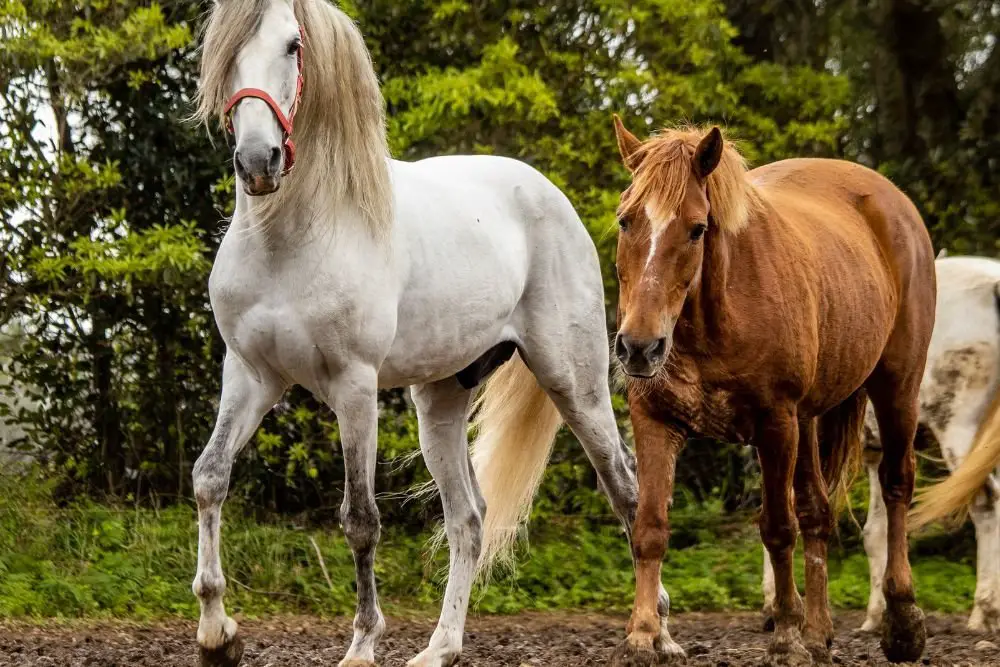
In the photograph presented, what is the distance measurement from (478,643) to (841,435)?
2084 mm

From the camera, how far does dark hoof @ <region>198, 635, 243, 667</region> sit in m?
4.45

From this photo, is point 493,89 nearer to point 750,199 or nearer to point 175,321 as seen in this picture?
point 175,321

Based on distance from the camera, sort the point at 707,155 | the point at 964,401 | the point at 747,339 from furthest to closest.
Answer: the point at 964,401
the point at 747,339
the point at 707,155

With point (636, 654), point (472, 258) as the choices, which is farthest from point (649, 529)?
point (472, 258)

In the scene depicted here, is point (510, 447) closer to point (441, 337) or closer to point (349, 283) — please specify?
point (441, 337)

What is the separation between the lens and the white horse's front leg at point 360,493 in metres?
4.45

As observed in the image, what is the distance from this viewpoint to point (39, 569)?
7418mm

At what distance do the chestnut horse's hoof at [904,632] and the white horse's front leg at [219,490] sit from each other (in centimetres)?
254

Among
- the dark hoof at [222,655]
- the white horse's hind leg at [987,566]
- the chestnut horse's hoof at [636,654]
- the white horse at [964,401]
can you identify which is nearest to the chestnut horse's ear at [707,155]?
the chestnut horse's hoof at [636,654]

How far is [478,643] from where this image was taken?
6637mm

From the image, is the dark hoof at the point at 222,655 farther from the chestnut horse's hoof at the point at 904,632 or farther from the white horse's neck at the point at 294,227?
the chestnut horse's hoof at the point at 904,632

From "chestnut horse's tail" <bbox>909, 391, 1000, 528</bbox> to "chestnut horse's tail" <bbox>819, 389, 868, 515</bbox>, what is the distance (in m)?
0.83

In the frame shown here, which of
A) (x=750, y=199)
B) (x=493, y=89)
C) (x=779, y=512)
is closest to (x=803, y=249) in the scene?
(x=750, y=199)

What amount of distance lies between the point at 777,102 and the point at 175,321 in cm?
463
